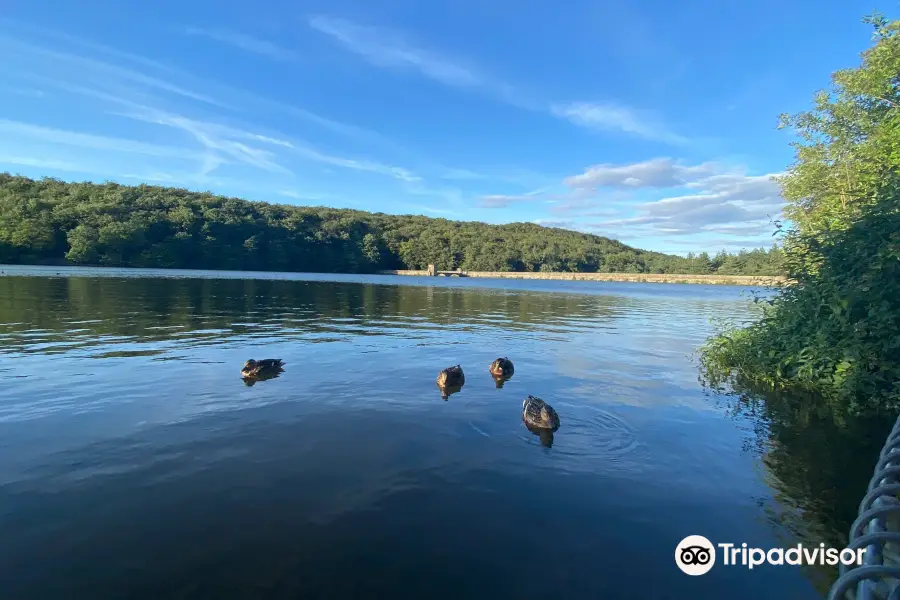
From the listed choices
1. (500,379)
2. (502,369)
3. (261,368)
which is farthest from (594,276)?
(261,368)

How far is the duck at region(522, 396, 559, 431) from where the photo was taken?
36.1 ft

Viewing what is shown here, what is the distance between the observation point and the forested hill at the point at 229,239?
103 m

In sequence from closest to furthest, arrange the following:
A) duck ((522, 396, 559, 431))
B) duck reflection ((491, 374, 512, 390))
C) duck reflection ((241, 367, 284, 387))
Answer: duck ((522, 396, 559, 431)) → duck reflection ((241, 367, 284, 387)) → duck reflection ((491, 374, 512, 390))

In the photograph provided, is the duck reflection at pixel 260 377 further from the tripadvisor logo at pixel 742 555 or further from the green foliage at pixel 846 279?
the green foliage at pixel 846 279

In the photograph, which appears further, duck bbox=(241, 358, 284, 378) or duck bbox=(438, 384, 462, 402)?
duck bbox=(241, 358, 284, 378)

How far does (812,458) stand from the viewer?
32.0 feet

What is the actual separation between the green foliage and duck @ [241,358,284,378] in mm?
16207

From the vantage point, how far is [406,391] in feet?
46.4

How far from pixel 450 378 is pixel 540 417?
171 inches

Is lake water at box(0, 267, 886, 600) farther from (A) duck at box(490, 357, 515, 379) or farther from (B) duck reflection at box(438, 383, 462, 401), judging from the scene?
(A) duck at box(490, 357, 515, 379)

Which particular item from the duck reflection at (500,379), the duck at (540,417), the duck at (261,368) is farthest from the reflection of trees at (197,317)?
the duck at (540,417)

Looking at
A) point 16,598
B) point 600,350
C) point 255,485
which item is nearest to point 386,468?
point 255,485

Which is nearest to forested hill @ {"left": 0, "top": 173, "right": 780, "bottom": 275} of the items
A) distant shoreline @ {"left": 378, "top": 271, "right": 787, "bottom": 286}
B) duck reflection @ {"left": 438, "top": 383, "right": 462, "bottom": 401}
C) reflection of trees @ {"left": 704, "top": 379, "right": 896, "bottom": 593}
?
distant shoreline @ {"left": 378, "top": 271, "right": 787, "bottom": 286}

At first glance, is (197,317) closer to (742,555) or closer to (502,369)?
(502,369)
